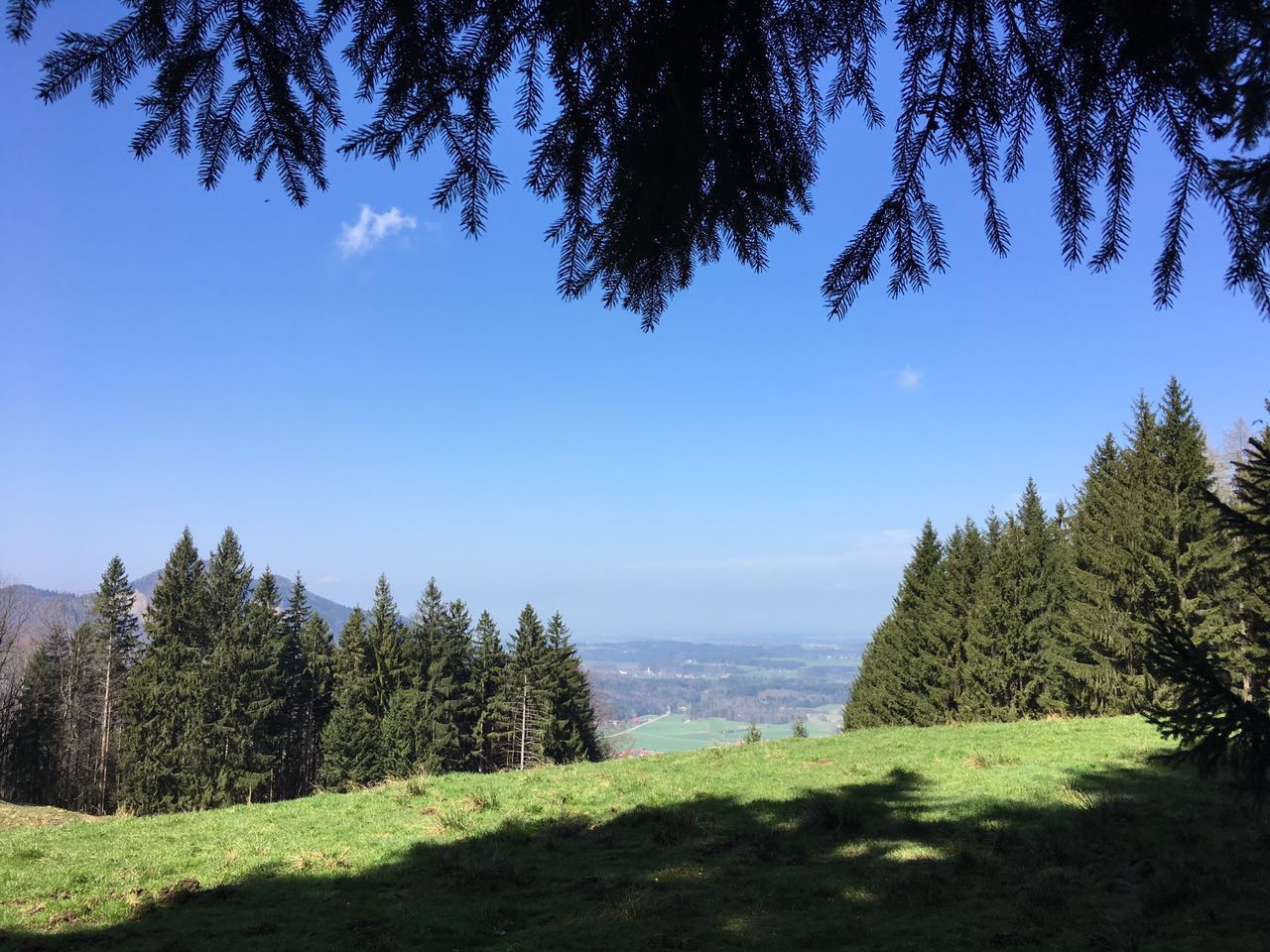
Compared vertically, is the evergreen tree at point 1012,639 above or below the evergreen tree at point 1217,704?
below

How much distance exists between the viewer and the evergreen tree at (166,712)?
1332 inches

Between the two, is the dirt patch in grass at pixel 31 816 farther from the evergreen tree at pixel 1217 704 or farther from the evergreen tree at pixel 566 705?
the evergreen tree at pixel 566 705

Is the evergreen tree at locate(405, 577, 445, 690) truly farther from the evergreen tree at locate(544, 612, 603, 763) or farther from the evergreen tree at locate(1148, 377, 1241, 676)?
the evergreen tree at locate(1148, 377, 1241, 676)

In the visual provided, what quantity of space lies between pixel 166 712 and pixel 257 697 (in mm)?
4110

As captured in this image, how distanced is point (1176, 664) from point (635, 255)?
13.8 feet

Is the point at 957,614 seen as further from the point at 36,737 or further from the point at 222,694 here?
the point at 36,737

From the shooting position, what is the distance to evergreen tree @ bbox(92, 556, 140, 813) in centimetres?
3816

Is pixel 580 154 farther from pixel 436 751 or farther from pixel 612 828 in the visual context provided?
pixel 436 751

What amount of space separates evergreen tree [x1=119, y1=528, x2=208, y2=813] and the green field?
74.7m

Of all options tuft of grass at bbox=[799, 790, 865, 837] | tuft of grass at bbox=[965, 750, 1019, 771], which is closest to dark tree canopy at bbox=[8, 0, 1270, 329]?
tuft of grass at bbox=[799, 790, 865, 837]

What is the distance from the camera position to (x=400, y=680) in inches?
1592

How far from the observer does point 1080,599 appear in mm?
30266

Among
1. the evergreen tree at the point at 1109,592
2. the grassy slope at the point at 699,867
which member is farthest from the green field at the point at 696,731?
the grassy slope at the point at 699,867

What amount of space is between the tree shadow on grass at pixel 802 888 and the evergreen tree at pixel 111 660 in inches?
1587
